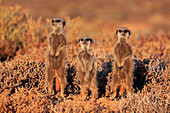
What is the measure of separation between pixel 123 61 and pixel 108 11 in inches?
1335

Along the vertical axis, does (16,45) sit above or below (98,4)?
below

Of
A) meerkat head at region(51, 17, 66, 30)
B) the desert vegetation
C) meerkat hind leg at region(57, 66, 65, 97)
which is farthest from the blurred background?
meerkat hind leg at region(57, 66, 65, 97)

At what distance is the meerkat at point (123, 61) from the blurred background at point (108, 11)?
2414 cm

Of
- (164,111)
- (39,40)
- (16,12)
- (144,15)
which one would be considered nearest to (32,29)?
(39,40)

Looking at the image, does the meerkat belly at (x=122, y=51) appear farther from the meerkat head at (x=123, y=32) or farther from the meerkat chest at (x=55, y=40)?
the meerkat chest at (x=55, y=40)

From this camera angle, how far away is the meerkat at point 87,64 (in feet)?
12.9

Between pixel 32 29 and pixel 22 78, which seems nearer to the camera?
pixel 22 78

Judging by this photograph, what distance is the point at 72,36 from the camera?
28.2 ft

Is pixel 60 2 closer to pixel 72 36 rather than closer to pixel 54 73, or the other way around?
pixel 72 36

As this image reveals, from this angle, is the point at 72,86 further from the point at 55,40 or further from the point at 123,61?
the point at 123,61

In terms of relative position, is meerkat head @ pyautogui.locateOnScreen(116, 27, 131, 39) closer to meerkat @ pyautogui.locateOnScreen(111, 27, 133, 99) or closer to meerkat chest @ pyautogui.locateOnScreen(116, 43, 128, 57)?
meerkat @ pyautogui.locateOnScreen(111, 27, 133, 99)

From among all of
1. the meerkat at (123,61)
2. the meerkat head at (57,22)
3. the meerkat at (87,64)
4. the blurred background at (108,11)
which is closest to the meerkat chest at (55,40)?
the meerkat head at (57,22)

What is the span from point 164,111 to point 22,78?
8.84ft

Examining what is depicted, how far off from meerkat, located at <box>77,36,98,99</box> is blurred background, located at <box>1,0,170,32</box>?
24.3m
